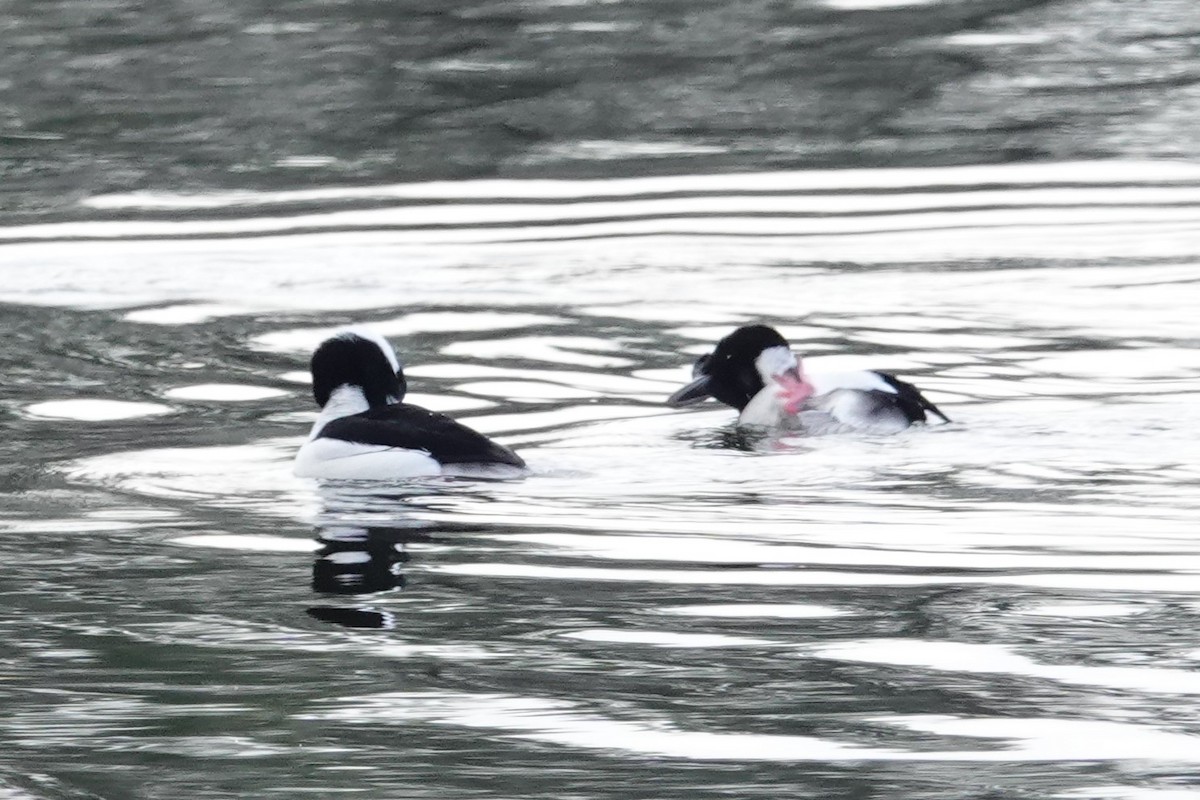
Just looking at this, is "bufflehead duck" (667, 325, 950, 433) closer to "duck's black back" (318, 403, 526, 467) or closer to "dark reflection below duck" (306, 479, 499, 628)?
"duck's black back" (318, 403, 526, 467)

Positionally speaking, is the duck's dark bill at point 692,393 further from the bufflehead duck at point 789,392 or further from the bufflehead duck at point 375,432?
the bufflehead duck at point 375,432

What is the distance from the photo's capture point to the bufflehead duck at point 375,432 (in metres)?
9.30

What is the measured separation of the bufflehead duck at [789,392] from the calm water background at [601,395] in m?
0.18

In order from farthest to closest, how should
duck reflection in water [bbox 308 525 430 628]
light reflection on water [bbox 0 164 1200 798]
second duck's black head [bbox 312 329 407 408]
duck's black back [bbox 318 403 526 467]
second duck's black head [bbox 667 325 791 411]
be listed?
second duck's black head [bbox 667 325 791 411] < second duck's black head [bbox 312 329 407 408] < duck's black back [bbox 318 403 526 467] < duck reflection in water [bbox 308 525 430 628] < light reflection on water [bbox 0 164 1200 798]

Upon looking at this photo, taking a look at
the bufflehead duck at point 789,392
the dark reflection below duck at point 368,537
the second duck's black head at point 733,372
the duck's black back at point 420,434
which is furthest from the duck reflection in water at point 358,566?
the second duck's black head at point 733,372

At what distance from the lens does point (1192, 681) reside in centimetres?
616

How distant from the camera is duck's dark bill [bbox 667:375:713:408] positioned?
1075 cm

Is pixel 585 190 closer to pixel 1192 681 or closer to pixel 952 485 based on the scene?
pixel 952 485

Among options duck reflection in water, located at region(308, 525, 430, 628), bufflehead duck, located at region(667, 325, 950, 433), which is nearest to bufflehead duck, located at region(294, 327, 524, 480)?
duck reflection in water, located at region(308, 525, 430, 628)

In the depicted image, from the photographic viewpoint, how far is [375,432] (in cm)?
951

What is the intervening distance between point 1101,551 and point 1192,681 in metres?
1.73

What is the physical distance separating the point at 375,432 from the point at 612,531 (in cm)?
141

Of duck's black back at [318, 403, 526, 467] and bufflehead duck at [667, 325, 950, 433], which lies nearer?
duck's black back at [318, 403, 526, 467]

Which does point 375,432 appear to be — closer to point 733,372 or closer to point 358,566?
point 358,566
